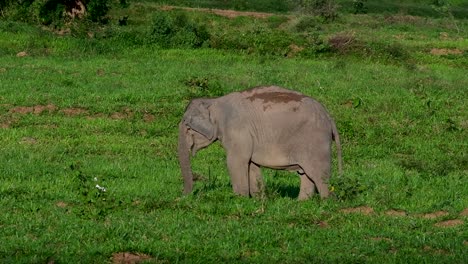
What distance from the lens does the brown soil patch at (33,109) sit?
692 inches

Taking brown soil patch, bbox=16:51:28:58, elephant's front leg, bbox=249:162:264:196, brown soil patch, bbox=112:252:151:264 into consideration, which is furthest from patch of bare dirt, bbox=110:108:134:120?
brown soil patch, bbox=112:252:151:264

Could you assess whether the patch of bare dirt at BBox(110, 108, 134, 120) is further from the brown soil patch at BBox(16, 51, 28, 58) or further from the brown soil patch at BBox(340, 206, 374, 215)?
the brown soil patch at BBox(340, 206, 374, 215)

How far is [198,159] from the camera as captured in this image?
14.9 m

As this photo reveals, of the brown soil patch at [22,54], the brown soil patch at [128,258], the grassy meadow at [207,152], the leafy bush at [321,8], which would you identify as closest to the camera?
the brown soil patch at [128,258]

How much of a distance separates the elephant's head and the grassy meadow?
311mm

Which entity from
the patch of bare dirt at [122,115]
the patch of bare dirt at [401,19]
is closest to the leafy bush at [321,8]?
the patch of bare dirt at [401,19]

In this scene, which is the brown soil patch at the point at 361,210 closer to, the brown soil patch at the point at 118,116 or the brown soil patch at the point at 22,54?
the brown soil patch at the point at 118,116

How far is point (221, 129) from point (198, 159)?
3617 millimetres

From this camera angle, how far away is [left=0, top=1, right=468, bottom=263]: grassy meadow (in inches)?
360

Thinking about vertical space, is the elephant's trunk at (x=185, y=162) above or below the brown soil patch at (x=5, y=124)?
above

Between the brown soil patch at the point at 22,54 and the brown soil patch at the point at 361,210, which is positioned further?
the brown soil patch at the point at 22,54

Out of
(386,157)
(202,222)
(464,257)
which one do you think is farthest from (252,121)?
(386,157)

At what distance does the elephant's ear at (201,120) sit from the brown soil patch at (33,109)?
270 inches

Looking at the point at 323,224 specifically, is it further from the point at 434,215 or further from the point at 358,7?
the point at 358,7
